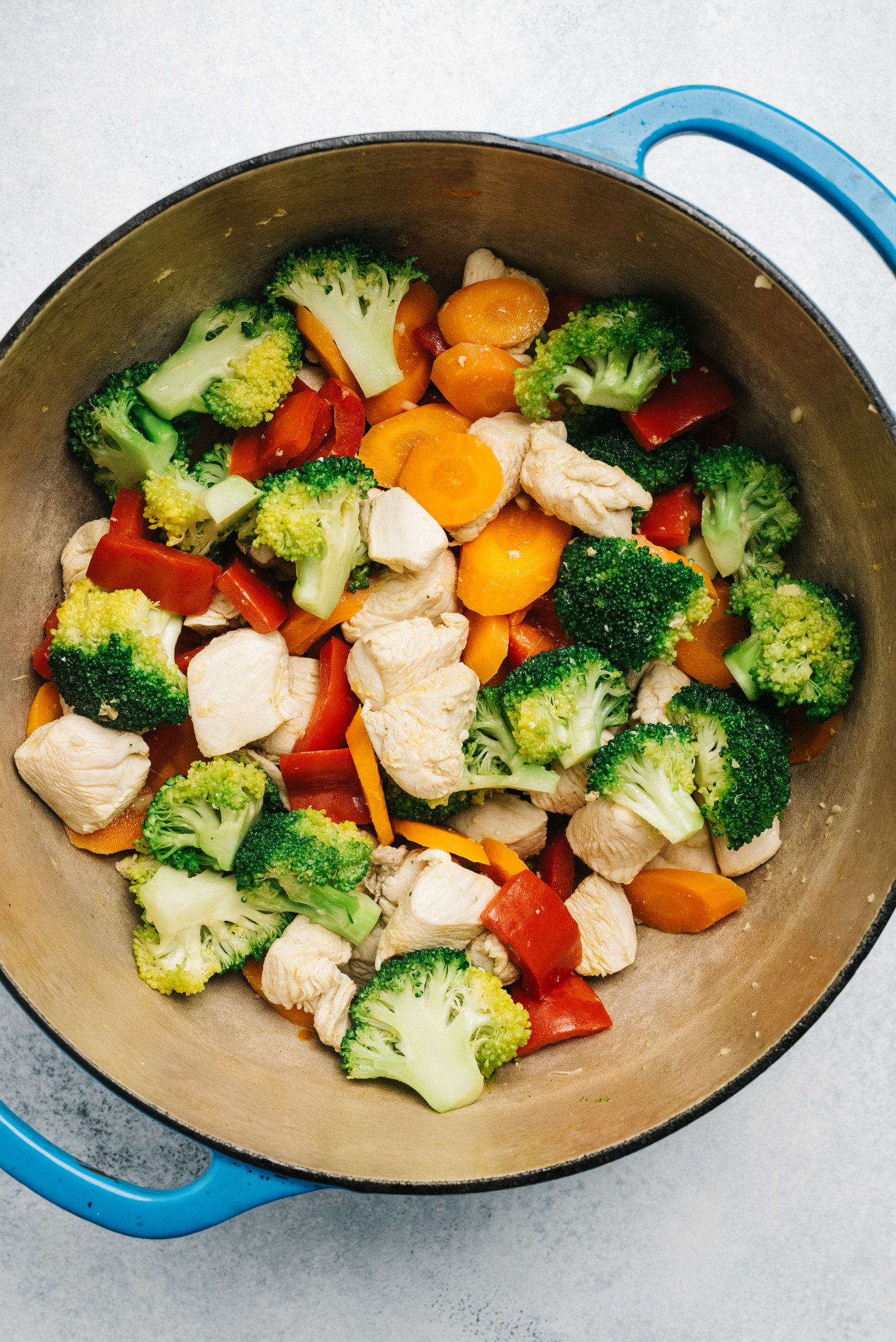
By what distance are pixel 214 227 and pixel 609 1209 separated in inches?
109

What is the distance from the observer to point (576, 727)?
212cm

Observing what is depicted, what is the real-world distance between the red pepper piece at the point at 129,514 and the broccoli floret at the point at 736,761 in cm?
141

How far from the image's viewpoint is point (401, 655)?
2135 millimetres

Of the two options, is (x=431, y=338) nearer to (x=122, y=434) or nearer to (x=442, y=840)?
(x=122, y=434)

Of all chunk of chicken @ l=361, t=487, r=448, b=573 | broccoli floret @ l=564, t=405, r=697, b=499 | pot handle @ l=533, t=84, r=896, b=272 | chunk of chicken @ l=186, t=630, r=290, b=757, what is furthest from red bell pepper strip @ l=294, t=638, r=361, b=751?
pot handle @ l=533, t=84, r=896, b=272

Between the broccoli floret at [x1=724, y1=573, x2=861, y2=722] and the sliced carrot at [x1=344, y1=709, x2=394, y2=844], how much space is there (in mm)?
945

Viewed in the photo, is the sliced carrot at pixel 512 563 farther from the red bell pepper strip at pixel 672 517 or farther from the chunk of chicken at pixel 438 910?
the chunk of chicken at pixel 438 910

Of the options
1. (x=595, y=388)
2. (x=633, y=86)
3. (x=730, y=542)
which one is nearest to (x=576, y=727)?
(x=730, y=542)

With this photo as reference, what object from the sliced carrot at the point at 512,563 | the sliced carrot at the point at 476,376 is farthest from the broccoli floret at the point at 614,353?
the sliced carrot at the point at 512,563

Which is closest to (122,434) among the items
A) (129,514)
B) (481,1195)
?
(129,514)

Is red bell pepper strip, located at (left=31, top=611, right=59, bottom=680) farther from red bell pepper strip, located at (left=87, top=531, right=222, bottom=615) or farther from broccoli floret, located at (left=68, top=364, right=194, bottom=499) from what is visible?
broccoli floret, located at (left=68, top=364, right=194, bottom=499)

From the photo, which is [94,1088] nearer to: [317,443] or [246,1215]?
[246,1215]

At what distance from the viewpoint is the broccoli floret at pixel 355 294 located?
2.11 metres

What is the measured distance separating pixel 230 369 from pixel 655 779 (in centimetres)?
144
